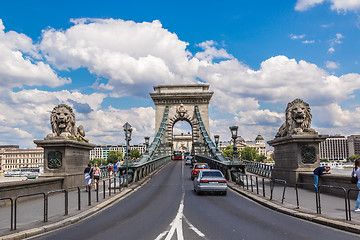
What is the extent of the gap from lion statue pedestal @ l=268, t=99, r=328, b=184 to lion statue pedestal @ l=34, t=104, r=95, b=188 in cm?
1227

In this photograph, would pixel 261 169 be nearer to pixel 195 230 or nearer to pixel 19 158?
pixel 195 230

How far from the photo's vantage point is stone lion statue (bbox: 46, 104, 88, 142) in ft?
61.5

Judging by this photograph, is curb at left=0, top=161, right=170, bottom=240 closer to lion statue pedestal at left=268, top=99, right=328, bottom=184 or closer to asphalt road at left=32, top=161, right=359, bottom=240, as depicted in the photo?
asphalt road at left=32, top=161, right=359, bottom=240

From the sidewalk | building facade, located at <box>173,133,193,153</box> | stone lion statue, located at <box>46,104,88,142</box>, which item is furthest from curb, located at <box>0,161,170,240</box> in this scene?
building facade, located at <box>173,133,193,153</box>

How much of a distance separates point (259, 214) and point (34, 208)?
816 centimetres

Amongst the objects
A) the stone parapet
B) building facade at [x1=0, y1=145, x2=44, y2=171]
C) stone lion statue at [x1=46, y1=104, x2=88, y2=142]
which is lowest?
building facade at [x1=0, y1=145, x2=44, y2=171]

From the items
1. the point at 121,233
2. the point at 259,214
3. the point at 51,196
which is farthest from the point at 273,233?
the point at 51,196

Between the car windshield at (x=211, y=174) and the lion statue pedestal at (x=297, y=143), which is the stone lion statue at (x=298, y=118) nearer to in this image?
the lion statue pedestal at (x=297, y=143)

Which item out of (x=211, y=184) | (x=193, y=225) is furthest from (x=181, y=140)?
(x=193, y=225)

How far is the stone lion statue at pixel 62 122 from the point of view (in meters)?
18.7

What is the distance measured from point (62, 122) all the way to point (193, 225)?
1217 cm

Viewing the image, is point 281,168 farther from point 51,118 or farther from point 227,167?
point 51,118

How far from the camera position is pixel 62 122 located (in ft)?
61.9

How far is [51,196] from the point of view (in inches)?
630
